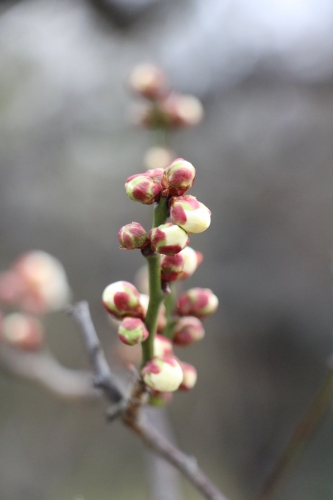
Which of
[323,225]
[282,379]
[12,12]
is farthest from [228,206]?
[12,12]

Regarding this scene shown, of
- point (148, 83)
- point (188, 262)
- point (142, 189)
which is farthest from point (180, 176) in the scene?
point (148, 83)

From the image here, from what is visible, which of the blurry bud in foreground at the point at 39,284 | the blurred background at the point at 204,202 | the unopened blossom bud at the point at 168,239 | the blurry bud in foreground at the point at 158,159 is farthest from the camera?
the blurred background at the point at 204,202

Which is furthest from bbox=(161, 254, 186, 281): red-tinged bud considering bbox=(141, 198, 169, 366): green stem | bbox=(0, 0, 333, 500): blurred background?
bbox=(0, 0, 333, 500): blurred background

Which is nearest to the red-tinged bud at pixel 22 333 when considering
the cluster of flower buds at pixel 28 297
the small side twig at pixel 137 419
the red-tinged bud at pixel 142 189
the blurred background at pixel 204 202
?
the cluster of flower buds at pixel 28 297

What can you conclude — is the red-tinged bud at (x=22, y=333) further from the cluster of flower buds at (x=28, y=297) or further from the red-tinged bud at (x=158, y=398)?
the red-tinged bud at (x=158, y=398)

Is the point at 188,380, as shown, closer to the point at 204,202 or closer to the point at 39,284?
the point at 39,284

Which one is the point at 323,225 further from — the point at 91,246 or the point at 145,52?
the point at 145,52
